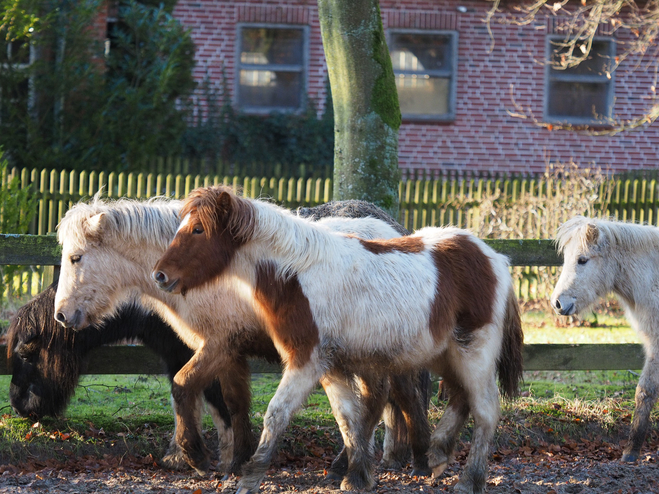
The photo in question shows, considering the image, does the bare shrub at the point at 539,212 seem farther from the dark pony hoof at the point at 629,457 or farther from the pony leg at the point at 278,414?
the pony leg at the point at 278,414

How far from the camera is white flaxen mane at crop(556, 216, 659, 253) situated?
17.3 ft

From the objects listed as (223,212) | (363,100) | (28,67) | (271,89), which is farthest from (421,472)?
(271,89)

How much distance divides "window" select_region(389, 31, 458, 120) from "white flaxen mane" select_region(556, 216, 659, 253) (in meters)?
10.4

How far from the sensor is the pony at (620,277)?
515 centimetres

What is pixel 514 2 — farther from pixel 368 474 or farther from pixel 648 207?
pixel 368 474

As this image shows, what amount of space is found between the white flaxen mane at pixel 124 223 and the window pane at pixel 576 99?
1312 cm

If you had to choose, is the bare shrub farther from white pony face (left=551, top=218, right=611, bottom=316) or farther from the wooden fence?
white pony face (left=551, top=218, right=611, bottom=316)

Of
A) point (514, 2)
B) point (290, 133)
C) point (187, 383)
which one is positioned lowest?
point (187, 383)

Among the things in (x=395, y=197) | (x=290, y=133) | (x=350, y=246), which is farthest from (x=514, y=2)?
(x=350, y=246)

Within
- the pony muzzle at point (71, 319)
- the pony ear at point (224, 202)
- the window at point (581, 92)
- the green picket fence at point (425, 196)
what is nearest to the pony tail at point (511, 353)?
the pony ear at point (224, 202)

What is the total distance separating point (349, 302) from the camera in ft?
12.9

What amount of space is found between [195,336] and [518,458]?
95.9 inches

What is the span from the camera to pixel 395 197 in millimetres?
6582

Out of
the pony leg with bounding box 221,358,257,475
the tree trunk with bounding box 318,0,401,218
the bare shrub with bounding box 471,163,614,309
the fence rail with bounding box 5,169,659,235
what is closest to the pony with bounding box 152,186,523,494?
the pony leg with bounding box 221,358,257,475
